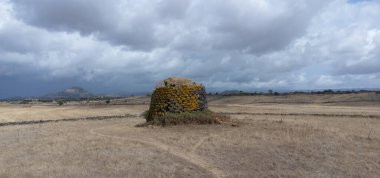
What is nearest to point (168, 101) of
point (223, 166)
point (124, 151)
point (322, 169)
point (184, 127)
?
point (184, 127)

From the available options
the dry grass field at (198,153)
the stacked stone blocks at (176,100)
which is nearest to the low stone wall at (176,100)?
the stacked stone blocks at (176,100)

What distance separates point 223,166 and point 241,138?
4.43m

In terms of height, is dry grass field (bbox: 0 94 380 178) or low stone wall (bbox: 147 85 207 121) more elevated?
low stone wall (bbox: 147 85 207 121)

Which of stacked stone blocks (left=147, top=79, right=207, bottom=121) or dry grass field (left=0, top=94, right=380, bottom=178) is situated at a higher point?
stacked stone blocks (left=147, top=79, right=207, bottom=121)

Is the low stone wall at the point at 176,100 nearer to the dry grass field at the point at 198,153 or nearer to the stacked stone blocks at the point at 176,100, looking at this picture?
the stacked stone blocks at the point at 176,100

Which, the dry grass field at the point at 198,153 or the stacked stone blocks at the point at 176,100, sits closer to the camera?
the dry grass field at the point at 198,153

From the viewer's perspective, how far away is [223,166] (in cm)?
1384

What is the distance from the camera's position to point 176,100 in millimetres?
23922

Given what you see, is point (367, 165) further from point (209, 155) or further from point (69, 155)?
point (69, 155)

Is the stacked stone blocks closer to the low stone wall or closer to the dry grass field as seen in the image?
the low stone wall

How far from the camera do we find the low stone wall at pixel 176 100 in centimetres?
2392

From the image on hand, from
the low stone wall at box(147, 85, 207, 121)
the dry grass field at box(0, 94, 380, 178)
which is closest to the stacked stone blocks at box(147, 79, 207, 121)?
the low stone wall at box(147, 85, 207, 121)

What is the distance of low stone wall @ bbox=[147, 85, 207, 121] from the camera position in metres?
23.9

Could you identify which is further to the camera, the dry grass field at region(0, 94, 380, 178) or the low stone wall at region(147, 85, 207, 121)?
the low stone wall at region(147, 85, 207, 121)
